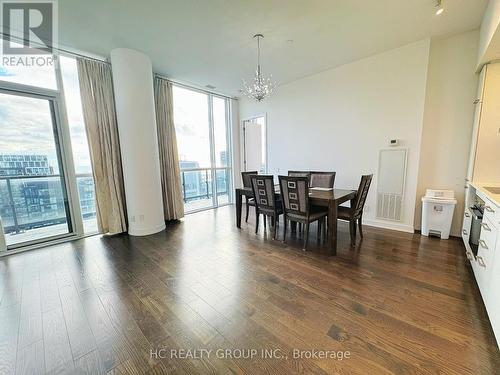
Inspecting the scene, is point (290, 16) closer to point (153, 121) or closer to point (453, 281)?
point (153, 121)

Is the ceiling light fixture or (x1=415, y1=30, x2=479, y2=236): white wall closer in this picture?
the ceiling light fixture

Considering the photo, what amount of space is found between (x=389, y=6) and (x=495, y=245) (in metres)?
2.61

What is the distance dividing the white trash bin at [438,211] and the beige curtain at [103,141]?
4.93m

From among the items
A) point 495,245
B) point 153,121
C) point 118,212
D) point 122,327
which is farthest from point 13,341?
point 495,245

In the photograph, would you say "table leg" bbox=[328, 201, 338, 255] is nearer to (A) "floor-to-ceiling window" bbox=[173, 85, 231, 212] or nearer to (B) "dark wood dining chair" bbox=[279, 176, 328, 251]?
(B) "dark wood dining chair" bbox=[279, 176, 328, 251]

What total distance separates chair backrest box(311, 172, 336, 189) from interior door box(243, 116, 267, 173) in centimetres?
187

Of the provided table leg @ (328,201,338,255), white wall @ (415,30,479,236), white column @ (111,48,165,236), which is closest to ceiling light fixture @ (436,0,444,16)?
white wall @ (415,30,479,236)

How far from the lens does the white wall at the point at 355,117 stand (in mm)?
3170

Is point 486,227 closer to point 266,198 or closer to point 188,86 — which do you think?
point 266,198

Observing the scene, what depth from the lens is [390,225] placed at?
3502mm

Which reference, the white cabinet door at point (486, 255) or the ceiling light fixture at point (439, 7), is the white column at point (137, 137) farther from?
the white cabinet door at point (486, 255)

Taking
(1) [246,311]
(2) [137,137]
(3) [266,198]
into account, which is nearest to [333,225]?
(3) [266,198]

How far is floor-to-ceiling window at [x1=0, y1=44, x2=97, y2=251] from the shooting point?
9.25 feet

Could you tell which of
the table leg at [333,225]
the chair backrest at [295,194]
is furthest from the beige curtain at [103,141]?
the table leg at [333,225]
